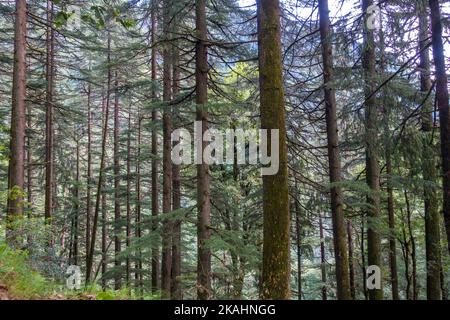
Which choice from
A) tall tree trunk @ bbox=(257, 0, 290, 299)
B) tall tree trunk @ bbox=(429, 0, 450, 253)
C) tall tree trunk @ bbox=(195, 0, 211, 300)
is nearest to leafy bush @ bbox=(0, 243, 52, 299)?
tall tree trunk @ bbox=(257, 0, 290, 299)

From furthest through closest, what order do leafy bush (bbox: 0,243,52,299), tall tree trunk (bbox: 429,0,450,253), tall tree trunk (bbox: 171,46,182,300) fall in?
tall tree trunk (bbox: 171,46,182,300) < tall tree trunk (bbox: 429,0,450,253) < leafy bush (bbox: 0,243,52,299)

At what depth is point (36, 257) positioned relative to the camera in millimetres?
7730

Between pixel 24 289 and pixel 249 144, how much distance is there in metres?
10.4

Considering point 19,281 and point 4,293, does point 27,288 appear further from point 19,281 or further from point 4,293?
point 4,293

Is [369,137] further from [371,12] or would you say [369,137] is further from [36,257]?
[36,257]

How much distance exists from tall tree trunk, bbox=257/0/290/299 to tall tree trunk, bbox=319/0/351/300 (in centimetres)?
321

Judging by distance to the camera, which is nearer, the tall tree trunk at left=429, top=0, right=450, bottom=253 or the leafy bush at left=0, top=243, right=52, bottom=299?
the leafy bush at left=0, top=243, right=52, bottom=299

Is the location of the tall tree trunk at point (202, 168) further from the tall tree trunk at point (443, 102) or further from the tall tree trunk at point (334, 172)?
the tall tree trunk at point (443, 102)

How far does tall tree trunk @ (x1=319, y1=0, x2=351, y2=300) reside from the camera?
29.1 feet

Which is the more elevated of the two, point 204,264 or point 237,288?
point 204,264

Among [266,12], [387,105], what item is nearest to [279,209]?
[266,12]

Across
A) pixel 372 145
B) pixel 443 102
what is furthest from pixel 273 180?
pixel 372 145

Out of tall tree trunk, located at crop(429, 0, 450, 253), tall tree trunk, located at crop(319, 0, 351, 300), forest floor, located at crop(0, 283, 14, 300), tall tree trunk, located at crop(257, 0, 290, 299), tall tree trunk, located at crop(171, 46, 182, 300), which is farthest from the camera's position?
tall tree trunk, located at crop(171, 46, 182, 300)

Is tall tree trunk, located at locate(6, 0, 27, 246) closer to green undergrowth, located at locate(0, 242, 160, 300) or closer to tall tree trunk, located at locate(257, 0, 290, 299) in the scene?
green undergrowth, located at locate(0, 242, 160, 300)
